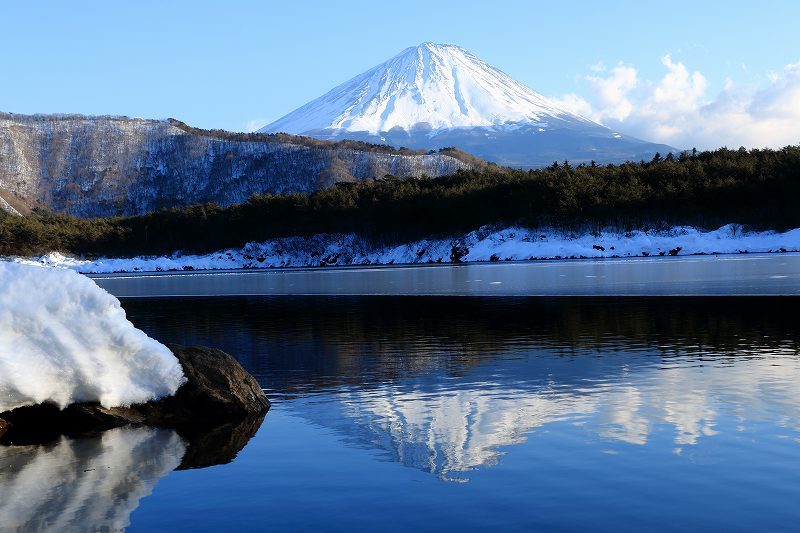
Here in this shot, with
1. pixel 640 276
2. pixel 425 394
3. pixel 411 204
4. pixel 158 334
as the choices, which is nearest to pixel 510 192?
pixel 411 204

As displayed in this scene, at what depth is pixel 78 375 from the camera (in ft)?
43.2

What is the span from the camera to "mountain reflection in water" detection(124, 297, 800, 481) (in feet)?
39.4

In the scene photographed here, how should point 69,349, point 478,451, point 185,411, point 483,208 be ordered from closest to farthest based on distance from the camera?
point 478,451, point 69,349, point 185,411, point 483,208

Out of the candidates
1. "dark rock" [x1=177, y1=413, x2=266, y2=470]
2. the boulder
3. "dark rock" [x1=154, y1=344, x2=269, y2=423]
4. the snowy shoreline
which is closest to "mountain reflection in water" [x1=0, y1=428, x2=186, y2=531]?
"dark rock" [x1=177, y1=413, x2=266, y2=470]

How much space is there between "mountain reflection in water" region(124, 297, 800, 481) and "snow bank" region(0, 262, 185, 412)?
224cm

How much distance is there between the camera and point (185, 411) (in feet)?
45.9

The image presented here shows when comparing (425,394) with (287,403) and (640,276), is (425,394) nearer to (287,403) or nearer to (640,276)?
(287,403)

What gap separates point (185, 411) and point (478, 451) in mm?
5027

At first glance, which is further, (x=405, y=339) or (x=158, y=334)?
(x=158, y=334)

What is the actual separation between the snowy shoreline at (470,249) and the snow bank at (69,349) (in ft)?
221

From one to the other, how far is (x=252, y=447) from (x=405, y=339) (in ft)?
39.2

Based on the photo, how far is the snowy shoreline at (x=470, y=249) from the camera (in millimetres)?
94250

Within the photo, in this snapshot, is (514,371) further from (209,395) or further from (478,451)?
(478,451)

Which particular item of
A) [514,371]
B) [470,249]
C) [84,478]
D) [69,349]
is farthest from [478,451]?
[470,249]
